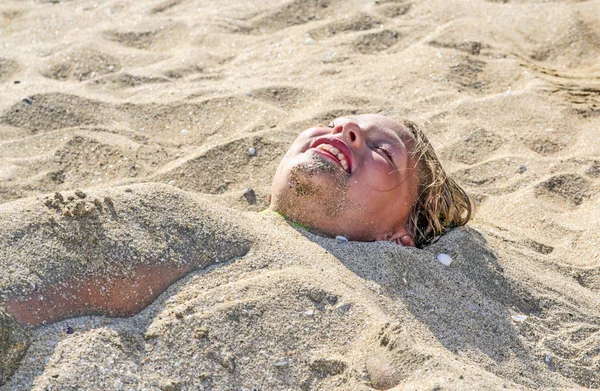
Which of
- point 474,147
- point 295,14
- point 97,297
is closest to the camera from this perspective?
point 97,297

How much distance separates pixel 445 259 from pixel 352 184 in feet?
1.49

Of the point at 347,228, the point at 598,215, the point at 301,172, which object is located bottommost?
the point at 598,215

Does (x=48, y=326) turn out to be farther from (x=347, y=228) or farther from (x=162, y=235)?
(x=347, y=228)

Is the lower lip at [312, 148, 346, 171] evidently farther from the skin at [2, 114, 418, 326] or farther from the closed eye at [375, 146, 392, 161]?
the closed eye at [375, 146, 392, 161]

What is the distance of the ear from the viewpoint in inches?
121

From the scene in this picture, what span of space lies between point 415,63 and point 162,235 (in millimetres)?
2581

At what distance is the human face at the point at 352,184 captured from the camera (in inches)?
117

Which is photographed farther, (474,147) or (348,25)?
(348,25)

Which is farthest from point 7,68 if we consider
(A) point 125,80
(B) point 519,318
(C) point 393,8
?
(B) point 519,318

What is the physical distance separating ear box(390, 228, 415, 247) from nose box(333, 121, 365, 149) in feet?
1.24

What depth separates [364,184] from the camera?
298 cm

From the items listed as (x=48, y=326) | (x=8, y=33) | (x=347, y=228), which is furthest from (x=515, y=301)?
(x=8, y=33)

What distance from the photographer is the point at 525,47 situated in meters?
5.13

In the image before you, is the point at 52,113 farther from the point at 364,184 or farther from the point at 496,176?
the point at 496,176
